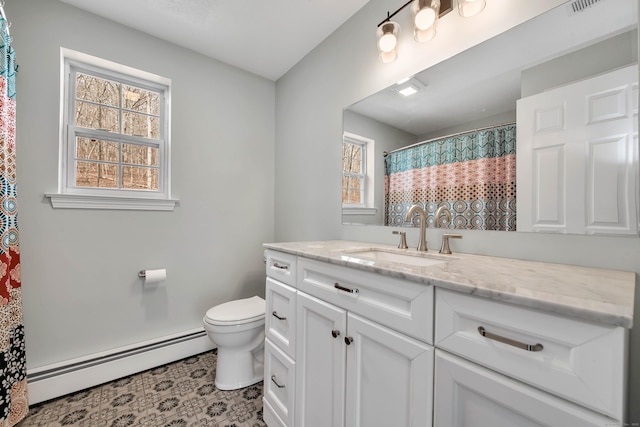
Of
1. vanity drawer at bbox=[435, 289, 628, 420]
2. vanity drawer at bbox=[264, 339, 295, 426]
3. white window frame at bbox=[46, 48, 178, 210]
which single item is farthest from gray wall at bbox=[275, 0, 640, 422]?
white window frame at bbox=[46, 48, 178, 210]

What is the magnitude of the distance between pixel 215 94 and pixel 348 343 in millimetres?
2252

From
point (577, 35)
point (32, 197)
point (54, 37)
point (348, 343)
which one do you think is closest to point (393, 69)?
point (577, 35)

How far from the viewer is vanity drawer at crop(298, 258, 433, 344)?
73cm

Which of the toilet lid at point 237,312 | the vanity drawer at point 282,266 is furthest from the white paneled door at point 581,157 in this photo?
the toilet lid at point 237,312

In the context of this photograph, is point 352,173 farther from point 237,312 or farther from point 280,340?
point 237,312

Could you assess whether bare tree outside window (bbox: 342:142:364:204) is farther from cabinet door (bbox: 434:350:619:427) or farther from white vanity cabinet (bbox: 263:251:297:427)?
cabinet door (bbox: 434:350:619:427)

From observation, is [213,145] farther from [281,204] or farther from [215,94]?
[281,204]

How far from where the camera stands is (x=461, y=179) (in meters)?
1.24

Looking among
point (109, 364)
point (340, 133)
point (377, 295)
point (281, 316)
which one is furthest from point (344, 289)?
point (109, 364)

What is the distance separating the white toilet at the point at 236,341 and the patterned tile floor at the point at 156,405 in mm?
71

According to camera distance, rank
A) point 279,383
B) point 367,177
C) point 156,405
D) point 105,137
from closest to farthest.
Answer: point 279,383 → point 156,405 → point 367,177 → point 105,137

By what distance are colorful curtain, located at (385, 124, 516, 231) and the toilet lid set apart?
3.58 feet

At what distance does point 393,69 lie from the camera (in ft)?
4.94

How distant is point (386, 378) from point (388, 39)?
5.35 feet
